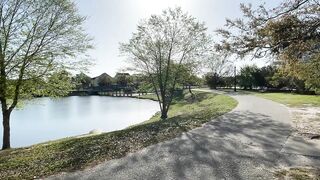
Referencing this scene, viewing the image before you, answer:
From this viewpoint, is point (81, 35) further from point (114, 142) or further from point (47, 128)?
point (47, 128)

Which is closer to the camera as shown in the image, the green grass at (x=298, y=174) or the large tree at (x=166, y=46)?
the green grass at (x=298, y=174)

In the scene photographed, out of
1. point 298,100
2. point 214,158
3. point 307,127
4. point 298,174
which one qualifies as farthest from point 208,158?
point 298,100

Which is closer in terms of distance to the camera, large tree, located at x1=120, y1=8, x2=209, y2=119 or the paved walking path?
the paved walking path

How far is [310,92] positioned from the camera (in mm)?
51281

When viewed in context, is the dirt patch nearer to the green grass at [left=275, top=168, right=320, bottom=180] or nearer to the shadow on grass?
the shadow on grass

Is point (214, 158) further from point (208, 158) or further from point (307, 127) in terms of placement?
point (307, 127)

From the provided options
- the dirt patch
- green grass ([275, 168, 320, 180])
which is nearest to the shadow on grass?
green grass ([275, 168, 320, 180])

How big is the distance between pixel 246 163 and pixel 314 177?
5.48ft

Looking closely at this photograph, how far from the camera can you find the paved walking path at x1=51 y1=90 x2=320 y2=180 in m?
7.94

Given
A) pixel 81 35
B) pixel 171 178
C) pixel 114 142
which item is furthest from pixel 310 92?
pixel 171 178

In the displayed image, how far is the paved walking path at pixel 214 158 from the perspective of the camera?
7.94 metres

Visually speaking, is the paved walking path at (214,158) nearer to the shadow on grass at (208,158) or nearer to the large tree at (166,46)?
the shadow on grass at (208,158)

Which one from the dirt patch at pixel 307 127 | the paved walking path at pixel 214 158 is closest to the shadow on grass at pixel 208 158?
the paved walking path at pixel 214 158

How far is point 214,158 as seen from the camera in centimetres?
927
